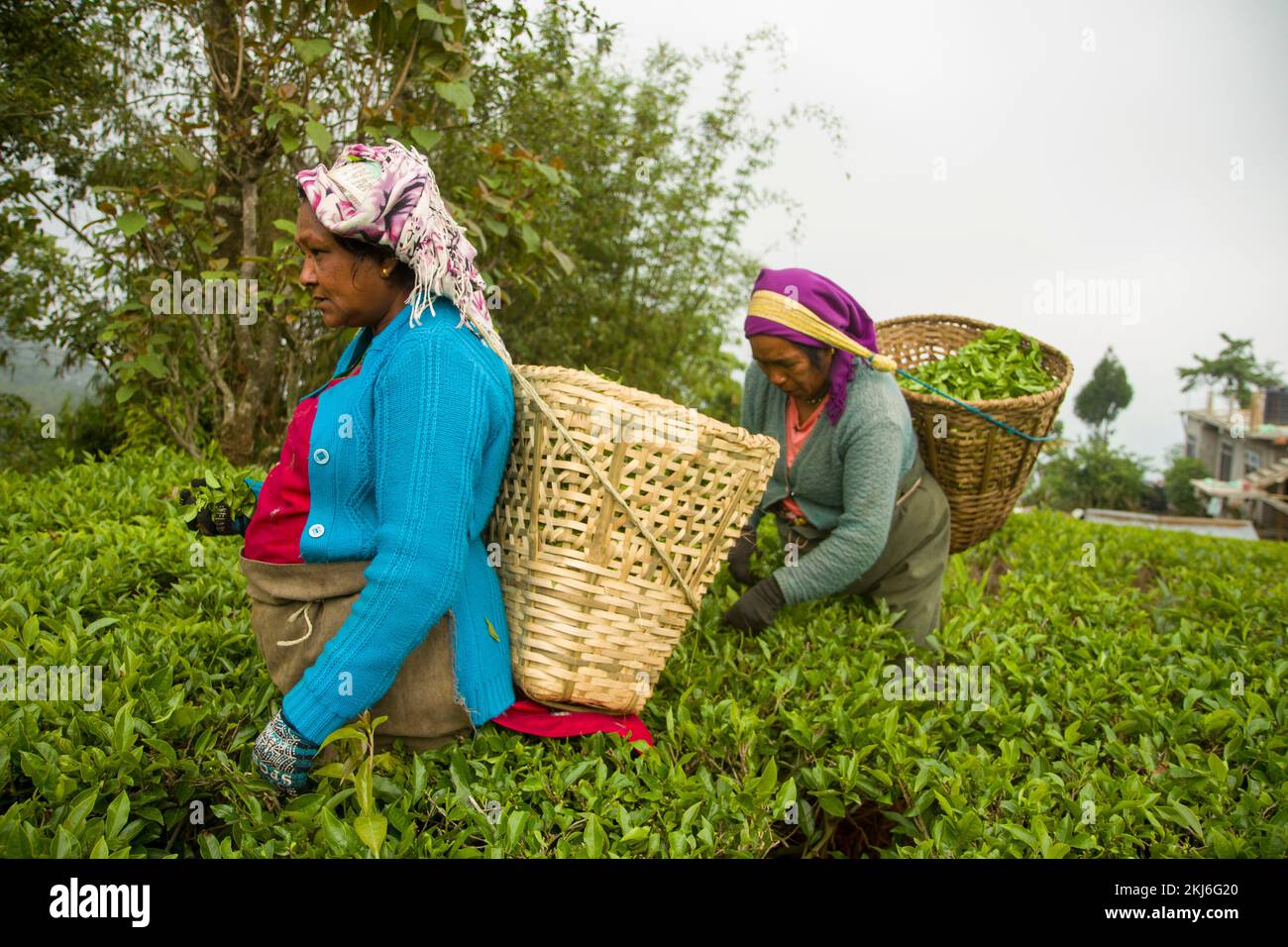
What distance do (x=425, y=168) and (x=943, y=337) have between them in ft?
7.75

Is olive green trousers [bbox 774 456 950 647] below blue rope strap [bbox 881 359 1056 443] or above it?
below

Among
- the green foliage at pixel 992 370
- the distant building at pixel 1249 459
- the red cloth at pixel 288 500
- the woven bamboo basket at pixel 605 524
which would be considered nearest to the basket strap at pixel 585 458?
the woven bamboo basket at pixel 605 524

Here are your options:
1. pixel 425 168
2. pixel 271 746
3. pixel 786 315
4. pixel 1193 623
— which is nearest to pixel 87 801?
pixel 271 746

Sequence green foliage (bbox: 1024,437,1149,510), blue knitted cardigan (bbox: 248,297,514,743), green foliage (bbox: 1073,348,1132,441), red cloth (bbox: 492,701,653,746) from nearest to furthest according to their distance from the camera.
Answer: blue knitted cardigan (bbox: 248,297,514,743)
red cloth (bbox: 492,701,653,746)
green foliage (bbox: 1024,437,1149,510)
green foliage (bbox: 1073,348,1132,441)

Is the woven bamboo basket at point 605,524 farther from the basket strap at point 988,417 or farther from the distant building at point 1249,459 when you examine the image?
the distant building at point 1249,459

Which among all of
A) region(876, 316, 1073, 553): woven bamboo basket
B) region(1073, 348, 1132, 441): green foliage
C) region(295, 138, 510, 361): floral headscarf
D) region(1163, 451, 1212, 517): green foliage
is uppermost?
region(1073, 348, 1132, 441): green foliage

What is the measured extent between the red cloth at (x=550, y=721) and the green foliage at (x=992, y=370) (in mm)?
1769

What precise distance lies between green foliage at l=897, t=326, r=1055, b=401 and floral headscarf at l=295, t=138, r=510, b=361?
193cm

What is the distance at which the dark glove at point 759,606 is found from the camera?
9.40 feet

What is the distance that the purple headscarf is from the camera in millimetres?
2816

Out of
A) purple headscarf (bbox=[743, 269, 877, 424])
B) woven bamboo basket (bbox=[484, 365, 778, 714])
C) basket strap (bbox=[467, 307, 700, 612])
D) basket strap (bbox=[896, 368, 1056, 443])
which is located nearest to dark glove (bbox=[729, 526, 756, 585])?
purple headscarf (bbox=[743, 269, 877, 424])

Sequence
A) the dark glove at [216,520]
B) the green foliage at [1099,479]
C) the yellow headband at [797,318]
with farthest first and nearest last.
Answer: the green foliage at [1099,479], the yellow headband at [797,318], the dark glove at [216,520]

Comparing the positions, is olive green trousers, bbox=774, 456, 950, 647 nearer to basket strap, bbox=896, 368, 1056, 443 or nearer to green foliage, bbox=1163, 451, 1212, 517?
basket strap, bbox=896, 368, 1056, 443

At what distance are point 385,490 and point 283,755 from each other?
0.54m
